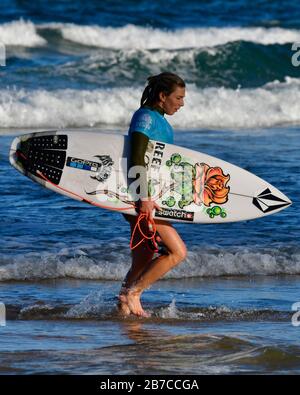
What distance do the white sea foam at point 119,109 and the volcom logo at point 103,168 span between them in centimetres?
→ 789

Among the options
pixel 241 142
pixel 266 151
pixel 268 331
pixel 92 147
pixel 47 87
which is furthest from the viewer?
pixel 47 87

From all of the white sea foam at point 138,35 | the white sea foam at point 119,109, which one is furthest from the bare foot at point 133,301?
the white sea foam at point 138,35

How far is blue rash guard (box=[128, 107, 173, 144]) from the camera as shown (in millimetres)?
6484

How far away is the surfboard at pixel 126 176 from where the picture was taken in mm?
6949

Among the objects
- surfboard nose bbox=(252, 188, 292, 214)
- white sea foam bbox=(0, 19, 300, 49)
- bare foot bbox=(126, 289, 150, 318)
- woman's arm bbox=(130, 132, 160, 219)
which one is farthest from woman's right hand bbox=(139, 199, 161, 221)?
white sea foam bbox=(0, 19, 300, 49)

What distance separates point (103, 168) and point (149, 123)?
0.66 m

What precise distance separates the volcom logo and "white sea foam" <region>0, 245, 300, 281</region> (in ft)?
4.02

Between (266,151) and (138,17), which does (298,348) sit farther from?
(138,17)

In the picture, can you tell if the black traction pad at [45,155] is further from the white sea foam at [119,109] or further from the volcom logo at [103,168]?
the white sea foam at [119,109]

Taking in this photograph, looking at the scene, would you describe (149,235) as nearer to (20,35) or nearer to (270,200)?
(270,200)

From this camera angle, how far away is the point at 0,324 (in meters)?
6.57

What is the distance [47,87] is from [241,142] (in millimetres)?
4464

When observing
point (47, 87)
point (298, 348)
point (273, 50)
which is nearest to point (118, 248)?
point (298, 348)

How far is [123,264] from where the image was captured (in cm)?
824
